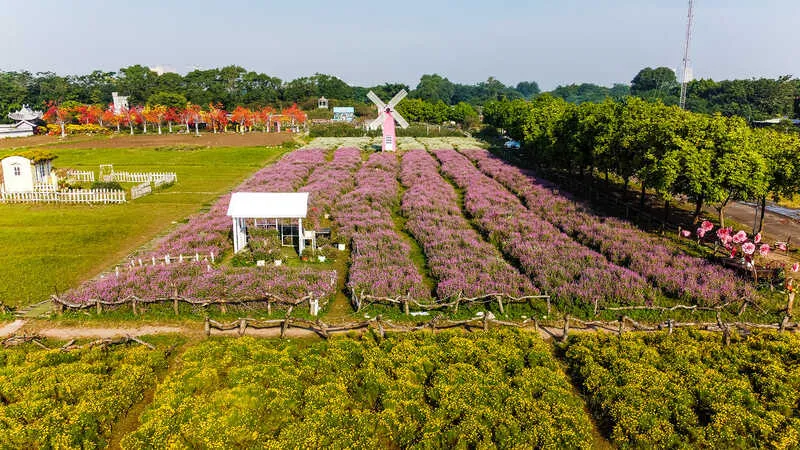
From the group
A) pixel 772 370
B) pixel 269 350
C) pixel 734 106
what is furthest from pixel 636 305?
pixel 734 106

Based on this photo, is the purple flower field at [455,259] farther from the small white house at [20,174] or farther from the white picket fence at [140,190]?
the small white house at [20,174]

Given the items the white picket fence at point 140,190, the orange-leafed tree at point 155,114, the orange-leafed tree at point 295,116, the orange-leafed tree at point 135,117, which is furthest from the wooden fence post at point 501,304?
the orange-leafed tree at point 155,114

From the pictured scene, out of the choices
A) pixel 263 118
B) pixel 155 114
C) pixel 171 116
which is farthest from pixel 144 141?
pixel 263 118

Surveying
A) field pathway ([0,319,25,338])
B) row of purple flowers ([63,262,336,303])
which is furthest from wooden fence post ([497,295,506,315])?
field pathway ([0,319,25,338])

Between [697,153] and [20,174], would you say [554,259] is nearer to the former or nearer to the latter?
[697,153]

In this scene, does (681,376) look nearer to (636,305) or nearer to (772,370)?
(772,370)

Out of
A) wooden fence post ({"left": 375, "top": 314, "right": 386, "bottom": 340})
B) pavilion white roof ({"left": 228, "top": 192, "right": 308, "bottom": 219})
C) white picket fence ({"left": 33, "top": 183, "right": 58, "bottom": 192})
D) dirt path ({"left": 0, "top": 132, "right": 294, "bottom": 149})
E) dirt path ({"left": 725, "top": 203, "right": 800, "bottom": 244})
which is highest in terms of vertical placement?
dirt path ({"left": 0, "top": 132, "right": 294, "bottom": 149})

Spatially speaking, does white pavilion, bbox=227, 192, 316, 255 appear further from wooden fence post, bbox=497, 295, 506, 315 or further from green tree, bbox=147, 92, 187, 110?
green tree, bbox=147, 92, 187, 110
